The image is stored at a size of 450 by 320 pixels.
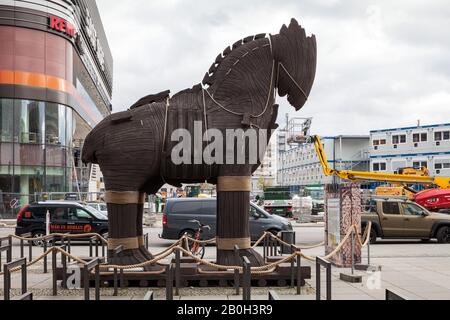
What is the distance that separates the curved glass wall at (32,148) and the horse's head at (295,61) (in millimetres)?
Result: 24404

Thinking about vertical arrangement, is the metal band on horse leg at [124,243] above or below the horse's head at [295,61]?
below

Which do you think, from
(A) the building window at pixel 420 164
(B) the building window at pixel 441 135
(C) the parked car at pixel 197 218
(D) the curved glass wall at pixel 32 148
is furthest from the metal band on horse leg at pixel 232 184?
(A) the building window at pixel 420 164

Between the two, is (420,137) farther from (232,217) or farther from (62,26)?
(232,217)

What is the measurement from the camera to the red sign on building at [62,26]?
105 feet

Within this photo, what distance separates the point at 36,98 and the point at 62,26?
5.24 metres

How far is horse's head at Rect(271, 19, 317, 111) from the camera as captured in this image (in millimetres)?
9055

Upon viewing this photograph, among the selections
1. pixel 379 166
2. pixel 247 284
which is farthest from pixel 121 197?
pixel 379 166

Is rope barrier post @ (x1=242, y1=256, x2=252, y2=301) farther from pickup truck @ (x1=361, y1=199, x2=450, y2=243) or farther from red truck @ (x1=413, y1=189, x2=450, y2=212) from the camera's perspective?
red truck @ (x1=413, y1=189, x2=450, y2=212)

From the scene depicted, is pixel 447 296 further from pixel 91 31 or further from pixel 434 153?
pixel 91 31

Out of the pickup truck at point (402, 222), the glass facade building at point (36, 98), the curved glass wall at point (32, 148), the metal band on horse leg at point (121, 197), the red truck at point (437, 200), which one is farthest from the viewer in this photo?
the curved glass wall at point (32, 148)

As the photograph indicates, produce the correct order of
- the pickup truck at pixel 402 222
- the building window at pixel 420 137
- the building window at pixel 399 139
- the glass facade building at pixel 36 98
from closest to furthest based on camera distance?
the pickup truck at pixel 402 222 < the glass facade building at pixel 36 98 < the building window at pixel 420 137 < the building window at pixel 399 139

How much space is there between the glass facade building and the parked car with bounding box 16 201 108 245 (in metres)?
13.2

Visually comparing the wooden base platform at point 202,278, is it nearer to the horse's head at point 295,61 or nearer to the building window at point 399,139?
the horse's head at point 295,61
